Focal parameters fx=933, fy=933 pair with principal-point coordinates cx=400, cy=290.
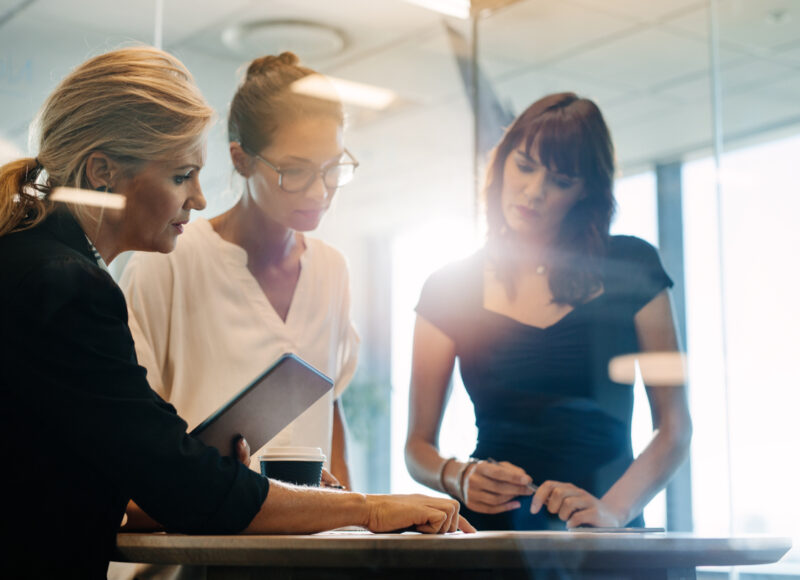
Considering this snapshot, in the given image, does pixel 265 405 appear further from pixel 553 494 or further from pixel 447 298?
pixel 447 298

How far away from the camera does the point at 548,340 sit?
1.84 metres

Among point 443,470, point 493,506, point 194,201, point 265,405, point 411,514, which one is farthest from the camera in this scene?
point 443,470

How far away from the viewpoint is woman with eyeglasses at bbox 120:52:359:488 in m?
1.78

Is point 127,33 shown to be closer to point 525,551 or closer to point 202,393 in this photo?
point 202,393

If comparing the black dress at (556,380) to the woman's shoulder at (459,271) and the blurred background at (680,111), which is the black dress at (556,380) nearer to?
the woman's shoulder at (459,271)

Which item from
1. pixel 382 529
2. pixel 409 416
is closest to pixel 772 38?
pixel 409 416

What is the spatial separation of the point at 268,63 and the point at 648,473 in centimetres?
114

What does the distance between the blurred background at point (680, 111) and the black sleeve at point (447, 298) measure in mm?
974

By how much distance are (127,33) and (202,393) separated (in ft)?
4.88

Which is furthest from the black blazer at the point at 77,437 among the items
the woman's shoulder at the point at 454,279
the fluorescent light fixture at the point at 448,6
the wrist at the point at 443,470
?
the fluorescent light fixture at the point at 448,6

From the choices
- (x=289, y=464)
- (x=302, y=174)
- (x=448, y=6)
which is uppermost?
(x=448, y=6)

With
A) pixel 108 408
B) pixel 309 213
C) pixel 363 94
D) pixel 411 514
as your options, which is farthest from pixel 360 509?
pixel 363 94

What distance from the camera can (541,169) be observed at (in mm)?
1971

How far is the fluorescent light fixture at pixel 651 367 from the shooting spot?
181 centimetres
